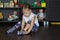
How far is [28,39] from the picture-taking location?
2.91 metres

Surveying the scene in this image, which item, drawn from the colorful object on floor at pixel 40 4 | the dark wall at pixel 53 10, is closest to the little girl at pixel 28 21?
the dark wall at pixel 53 10

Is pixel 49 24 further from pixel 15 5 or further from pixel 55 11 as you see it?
pixel 15 5

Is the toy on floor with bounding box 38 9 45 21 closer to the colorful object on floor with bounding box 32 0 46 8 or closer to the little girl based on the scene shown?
the colorful object on floor with bounding box 32 0 46 8

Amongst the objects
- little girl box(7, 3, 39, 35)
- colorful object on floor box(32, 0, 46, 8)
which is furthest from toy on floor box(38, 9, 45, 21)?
little girl box(7, 3, 39, 35)

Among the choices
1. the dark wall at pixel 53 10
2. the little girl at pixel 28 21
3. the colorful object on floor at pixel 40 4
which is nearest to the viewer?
the little girl at pixel 28 21

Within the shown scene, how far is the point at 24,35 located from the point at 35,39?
299mm

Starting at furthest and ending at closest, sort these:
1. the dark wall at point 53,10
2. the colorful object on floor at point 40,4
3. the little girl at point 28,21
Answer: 1. the colorful object on floor at point 40,4
2. the dark wall at point 53,10
3. the little girl at point 28,21

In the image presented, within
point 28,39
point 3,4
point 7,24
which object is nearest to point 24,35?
point 28,39

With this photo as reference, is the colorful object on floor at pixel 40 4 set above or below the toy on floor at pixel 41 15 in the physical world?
above

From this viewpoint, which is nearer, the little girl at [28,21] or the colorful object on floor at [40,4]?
the little girl at [28,21]

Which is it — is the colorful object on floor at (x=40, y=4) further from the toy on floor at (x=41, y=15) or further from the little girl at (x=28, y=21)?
the little girl at (x=28, y=21)

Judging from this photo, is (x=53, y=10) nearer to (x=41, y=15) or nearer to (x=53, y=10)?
(x=53, y=10)

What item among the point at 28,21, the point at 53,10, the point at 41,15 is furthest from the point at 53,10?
the point at 28,21

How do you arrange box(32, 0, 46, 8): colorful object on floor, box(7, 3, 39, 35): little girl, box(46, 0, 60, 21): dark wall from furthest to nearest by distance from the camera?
box(32, 0, 46, 8): colorful object on floor → box(46, 0, 60, 21): dark wall → box(7, 3, 39, 35): little girl
